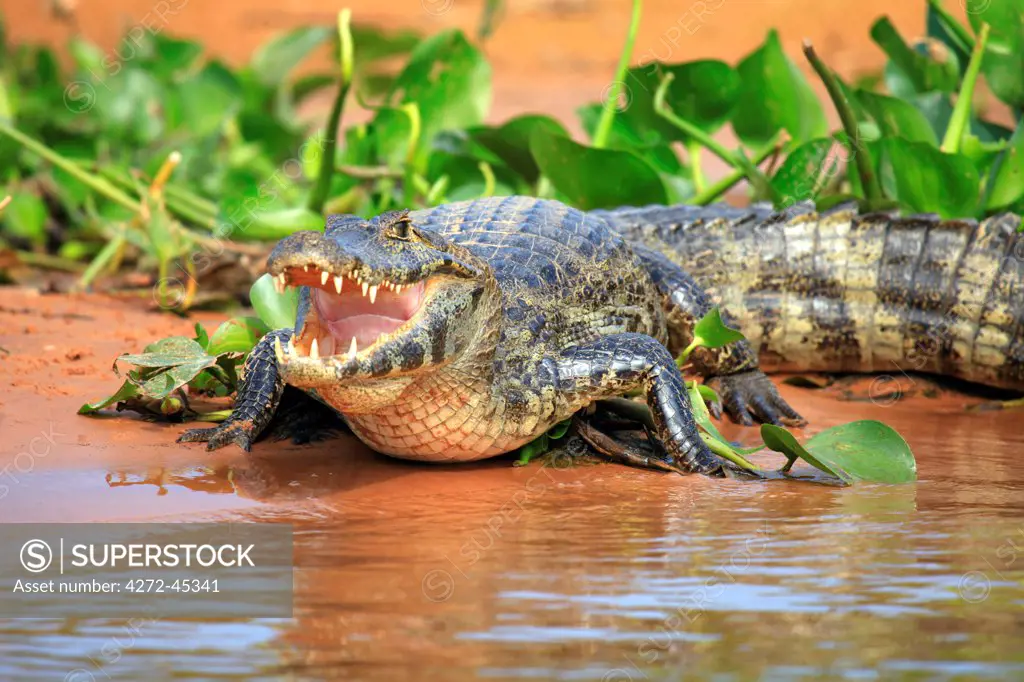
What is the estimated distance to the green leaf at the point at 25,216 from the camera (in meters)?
7.00

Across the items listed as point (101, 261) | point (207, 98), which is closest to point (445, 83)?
point (101, 261)

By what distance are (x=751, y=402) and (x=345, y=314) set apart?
6.05 feet

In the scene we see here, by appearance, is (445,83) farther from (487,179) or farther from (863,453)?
(863,453)

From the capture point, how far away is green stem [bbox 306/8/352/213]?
4852 mm

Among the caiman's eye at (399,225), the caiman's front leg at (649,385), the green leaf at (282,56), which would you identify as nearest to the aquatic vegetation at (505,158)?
the caiman's front leg at (649,385)

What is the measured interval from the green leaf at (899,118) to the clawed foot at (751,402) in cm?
141

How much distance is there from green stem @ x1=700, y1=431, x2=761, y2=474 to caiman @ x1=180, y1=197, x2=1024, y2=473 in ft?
0.25

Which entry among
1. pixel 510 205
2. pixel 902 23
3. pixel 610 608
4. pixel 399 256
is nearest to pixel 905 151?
pixel 510 205

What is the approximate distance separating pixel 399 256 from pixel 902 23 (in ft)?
42.4

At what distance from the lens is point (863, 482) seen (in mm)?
3611

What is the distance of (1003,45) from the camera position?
538 cm

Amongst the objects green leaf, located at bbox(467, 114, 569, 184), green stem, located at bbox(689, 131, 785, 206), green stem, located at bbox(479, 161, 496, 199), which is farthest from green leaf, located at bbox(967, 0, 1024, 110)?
green stem, located at bbox(479, 161, 496, 199)

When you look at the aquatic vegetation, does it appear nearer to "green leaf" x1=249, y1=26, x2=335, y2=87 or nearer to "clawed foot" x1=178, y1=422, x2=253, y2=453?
"clawed foot" x1=178, y1=422, x2=253, y2=453

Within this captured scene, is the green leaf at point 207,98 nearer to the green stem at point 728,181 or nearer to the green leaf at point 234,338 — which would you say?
the green stem at point 728,181
